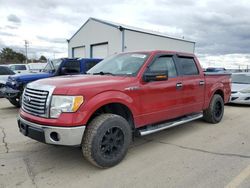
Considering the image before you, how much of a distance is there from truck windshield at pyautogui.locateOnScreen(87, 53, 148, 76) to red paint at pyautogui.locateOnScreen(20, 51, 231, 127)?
147 mm

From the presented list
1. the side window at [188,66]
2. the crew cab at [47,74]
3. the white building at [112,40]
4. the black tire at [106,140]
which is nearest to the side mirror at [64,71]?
the crew cab at [47,74]

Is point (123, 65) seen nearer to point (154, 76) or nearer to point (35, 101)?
point (154, 76)

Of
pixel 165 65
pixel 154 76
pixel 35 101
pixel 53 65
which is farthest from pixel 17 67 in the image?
pixel 154 76

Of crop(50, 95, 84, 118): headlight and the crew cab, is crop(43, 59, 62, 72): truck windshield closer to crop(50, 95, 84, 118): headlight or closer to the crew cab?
the crew cab

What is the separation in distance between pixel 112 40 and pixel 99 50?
2.63 m

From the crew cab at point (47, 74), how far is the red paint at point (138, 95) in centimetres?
430

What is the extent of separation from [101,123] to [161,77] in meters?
1.37

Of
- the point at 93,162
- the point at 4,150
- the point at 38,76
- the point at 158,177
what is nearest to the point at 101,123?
the point at 93,162

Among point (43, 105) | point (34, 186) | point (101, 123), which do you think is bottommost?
point (34, 186)

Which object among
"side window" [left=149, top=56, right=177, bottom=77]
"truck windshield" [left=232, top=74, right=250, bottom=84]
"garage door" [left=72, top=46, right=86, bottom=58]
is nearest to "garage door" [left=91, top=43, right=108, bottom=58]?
"garage door" [left=72, top=46, right=86, bottom=58]

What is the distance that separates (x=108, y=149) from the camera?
12.3 ft

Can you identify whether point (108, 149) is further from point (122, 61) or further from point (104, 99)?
point (122, 61)

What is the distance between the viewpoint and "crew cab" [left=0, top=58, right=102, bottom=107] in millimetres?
8062

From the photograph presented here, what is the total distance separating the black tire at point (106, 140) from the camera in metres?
3.50
